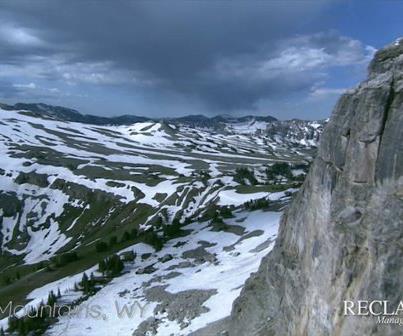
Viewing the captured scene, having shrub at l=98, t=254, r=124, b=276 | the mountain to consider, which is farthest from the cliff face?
shrub at l=98, t=254, r=124, b=276

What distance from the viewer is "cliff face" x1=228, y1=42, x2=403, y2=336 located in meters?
19.5

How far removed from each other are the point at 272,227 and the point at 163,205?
60.8m

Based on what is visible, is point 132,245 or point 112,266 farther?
point 132,245

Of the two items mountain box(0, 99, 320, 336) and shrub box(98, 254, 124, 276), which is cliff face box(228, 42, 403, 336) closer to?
mountain box(0, 99, 320, 336)

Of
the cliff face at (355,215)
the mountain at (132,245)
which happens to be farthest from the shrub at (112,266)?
the cliff face at (355,215)

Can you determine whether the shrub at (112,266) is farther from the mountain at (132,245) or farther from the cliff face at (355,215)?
the cliff face at (355,215)

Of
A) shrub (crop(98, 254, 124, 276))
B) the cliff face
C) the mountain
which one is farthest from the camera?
shrub (crop(98, 254, 124, 276))

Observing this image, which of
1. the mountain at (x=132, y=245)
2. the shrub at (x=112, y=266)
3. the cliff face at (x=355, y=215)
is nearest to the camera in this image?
the cliff face at (x=355, y=215)

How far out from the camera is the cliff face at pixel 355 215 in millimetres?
19484

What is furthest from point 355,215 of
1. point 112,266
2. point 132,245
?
point 132,245

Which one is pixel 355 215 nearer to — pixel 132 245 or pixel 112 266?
pixel 112 266

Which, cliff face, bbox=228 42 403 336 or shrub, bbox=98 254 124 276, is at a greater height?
cliff face, bbox=228 42 403 336

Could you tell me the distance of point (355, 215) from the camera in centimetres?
2139

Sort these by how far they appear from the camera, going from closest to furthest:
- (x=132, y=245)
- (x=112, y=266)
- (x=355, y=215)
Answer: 1. (x=355, y=215)
2. (x=112, y=266)
3. (x=132, y=245)
